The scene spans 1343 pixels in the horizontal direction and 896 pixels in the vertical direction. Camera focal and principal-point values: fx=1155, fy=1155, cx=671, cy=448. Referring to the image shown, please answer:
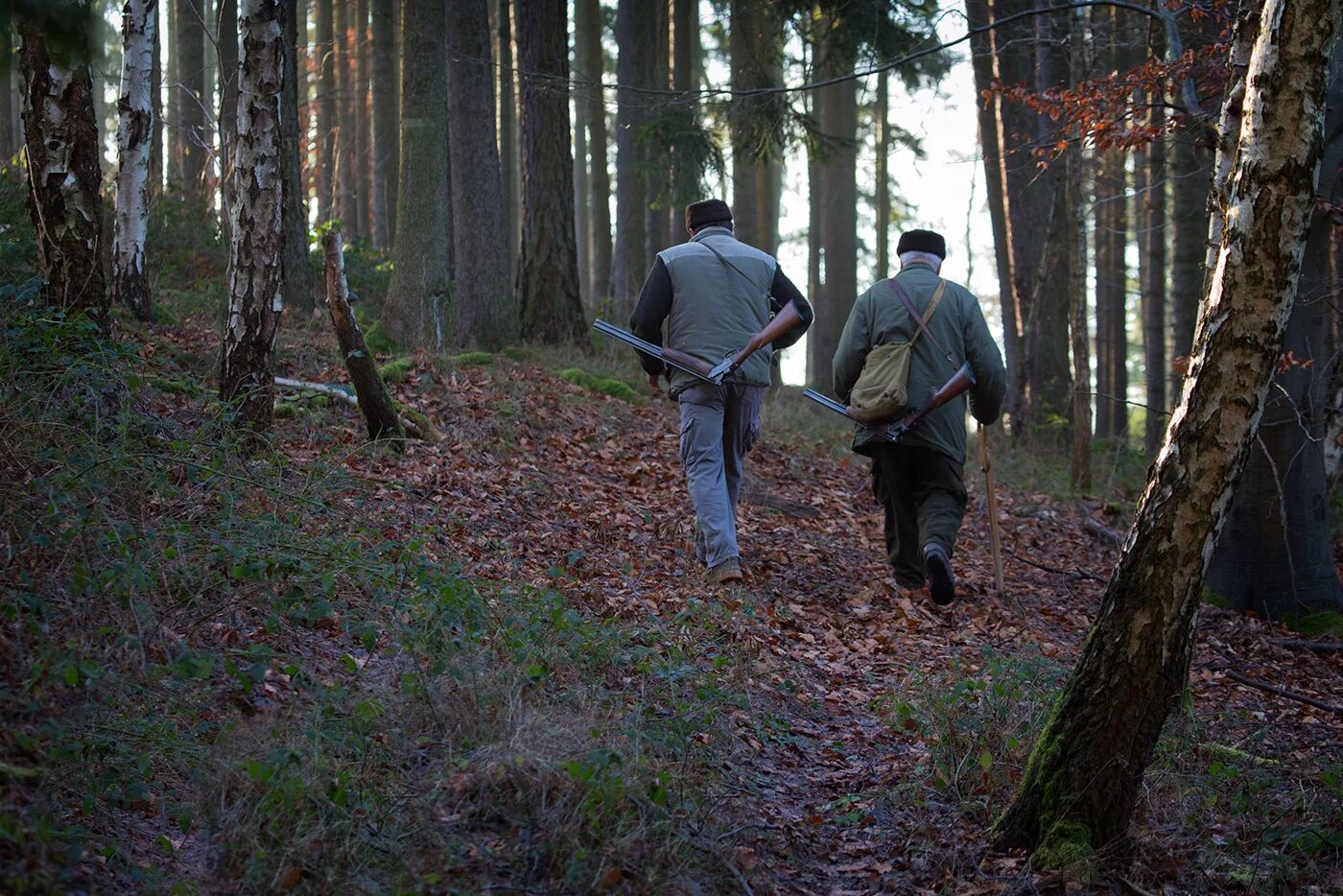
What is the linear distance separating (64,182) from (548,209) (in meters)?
7.42

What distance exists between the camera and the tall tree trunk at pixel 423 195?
1255 cm

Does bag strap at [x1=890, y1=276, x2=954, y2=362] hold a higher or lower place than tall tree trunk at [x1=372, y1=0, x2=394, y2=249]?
lower

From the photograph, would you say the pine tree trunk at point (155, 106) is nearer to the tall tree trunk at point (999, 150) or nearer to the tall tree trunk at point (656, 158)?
the tall tree trunk at point (656, 158)

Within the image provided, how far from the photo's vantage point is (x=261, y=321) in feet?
24.1

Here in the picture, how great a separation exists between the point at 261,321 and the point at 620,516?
2850mm

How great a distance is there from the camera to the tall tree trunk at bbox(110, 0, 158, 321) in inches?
352

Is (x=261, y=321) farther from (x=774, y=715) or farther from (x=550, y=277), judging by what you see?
(x=550, y=277)

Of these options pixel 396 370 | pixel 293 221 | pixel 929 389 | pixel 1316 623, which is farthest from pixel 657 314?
pixel 293 221

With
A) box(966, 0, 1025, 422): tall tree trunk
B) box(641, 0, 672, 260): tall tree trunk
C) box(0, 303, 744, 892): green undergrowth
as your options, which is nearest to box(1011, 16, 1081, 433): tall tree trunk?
box(966, 0, 1025, 422): tall tree trunk

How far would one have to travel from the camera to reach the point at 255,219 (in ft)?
23.8

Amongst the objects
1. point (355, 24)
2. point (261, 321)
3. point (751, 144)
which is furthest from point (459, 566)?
point (355, 24)

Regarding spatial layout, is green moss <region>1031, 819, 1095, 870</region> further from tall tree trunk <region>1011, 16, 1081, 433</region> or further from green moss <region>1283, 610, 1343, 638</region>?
tall tree trunk <region>1011, 16, 1081, 433</region>

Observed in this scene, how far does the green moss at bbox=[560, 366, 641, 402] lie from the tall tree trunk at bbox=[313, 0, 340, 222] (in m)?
11.2

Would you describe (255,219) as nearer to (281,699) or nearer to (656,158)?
(281,699)
